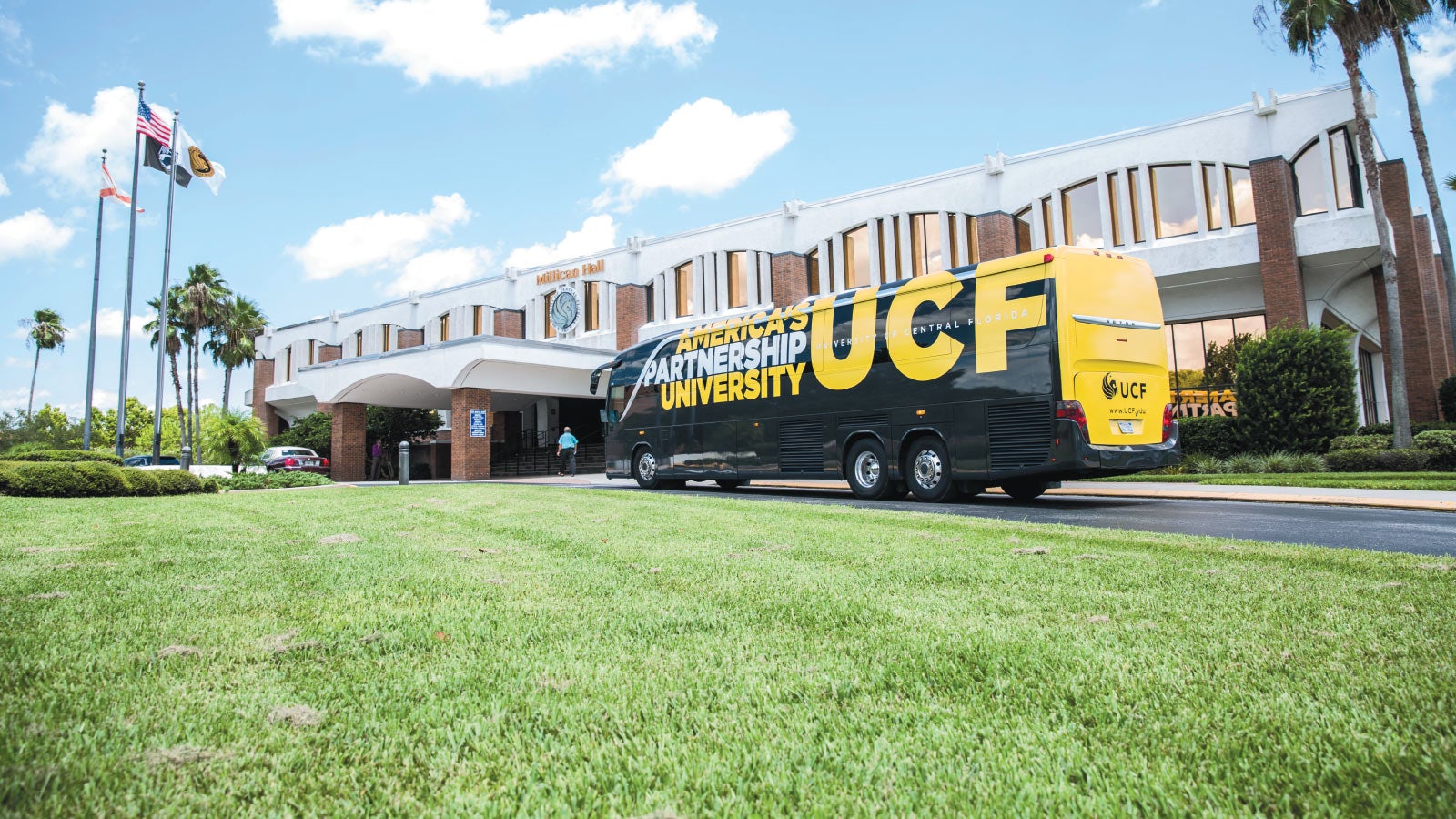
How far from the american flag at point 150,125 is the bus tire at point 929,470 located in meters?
26.0

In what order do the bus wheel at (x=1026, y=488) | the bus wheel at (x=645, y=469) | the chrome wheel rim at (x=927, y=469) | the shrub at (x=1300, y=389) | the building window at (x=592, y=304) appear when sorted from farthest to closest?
1. the building window at (x=592, y=304)
2. the bus wheel at (x=645, y=469)
3. the shrub at (x=1300, y=389)
4. the bus wheel at (x=1026, y=488)
5. the chrome wheel rim at (x=927, y=469)

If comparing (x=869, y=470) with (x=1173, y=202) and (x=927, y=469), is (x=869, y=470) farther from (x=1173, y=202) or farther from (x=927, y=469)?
(x=1173, y=202)

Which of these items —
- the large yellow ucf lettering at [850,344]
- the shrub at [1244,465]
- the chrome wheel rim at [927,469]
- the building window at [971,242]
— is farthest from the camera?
the building window at [971,242]

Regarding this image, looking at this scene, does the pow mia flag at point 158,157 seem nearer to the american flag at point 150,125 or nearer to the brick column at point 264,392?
the american flag at point 150,125

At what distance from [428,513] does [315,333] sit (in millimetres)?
45473

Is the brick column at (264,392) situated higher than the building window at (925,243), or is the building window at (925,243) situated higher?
the building window at (925,243)

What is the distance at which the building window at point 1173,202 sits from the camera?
74.3 ft

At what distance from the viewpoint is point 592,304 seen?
36750mm

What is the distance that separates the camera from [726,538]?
253 inches

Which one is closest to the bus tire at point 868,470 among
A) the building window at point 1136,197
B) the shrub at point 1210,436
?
the shrub at point 1210,436

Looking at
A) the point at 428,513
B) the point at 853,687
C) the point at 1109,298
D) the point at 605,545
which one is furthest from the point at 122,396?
the point at 853,687

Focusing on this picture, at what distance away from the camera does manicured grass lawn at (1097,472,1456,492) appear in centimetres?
1304

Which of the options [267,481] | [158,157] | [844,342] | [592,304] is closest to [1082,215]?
[844,342]

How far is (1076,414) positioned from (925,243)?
58.6 ft
